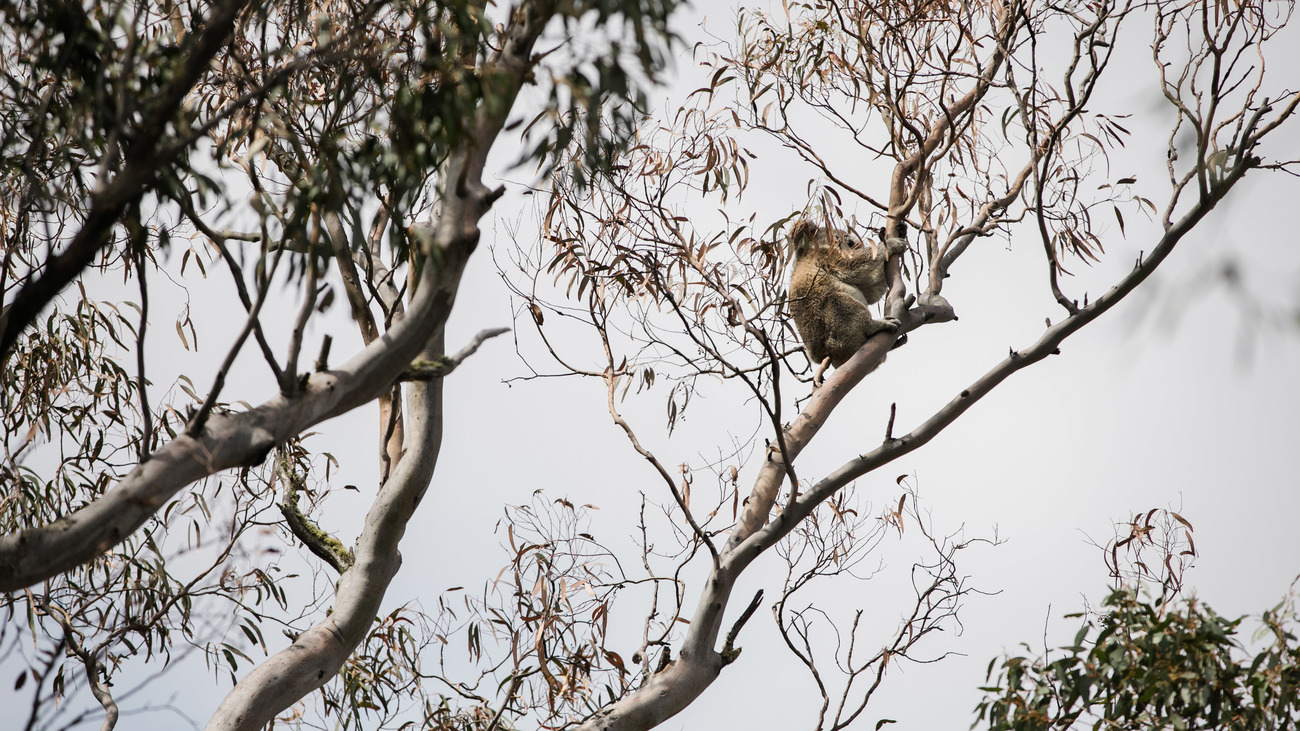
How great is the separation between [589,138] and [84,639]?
323 centimetres

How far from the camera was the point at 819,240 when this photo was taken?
14.7 ft

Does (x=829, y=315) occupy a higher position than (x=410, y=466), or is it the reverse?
(x=829, y=315)

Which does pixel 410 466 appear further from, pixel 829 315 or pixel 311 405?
pixel 311 405

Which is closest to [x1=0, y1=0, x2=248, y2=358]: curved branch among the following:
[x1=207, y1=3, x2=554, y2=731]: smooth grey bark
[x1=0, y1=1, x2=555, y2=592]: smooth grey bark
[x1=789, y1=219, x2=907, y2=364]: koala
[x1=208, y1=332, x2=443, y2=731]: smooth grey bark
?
[x1=0, y1=1, x2=555, y2=592]: smooth grey bark

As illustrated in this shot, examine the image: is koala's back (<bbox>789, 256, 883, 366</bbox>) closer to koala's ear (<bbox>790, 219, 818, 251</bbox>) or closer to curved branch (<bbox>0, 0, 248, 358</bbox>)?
koala's ear (<bbox>790, 219, 818, 251</bbox>)

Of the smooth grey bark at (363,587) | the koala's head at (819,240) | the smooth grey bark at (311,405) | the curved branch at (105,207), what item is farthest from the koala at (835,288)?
the curved branch at (105,207)

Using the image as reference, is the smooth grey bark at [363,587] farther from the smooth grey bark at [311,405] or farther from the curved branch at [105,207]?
the curved branch at [105,207]

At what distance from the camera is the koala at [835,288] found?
4207 mm

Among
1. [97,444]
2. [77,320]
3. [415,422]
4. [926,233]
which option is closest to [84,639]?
[97,444]

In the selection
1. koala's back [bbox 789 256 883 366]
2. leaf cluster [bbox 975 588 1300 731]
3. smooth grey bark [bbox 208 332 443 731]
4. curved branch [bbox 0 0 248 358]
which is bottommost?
leaf cluster [bbox 975 588 1300 731]

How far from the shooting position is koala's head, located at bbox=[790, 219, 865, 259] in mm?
4223

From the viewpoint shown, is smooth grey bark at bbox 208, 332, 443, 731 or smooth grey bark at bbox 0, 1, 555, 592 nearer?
smooth grey bark at bbox 0, 1, 555, 592

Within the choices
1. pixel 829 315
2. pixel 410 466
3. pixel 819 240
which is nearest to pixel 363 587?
pixel 410 466

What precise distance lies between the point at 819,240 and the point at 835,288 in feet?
0.78
